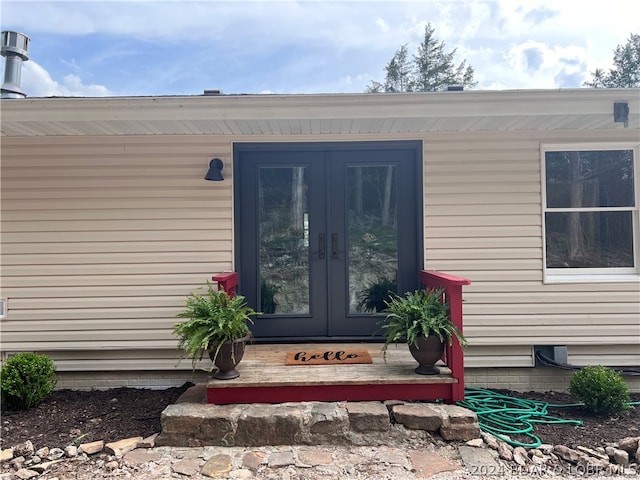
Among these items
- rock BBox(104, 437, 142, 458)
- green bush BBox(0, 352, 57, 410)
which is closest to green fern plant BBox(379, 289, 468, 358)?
rock BBox(104, 437, 142, 458)

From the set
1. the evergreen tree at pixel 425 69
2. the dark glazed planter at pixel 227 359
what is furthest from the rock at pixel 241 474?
the evergreen tree at pixel 425 69

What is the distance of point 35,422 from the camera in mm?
2996

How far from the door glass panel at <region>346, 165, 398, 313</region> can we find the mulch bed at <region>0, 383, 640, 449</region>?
1499mm

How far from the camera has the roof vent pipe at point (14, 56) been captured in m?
3.87

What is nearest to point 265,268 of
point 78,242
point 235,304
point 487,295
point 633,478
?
point 235,304

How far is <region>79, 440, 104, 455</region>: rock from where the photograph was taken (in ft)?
8.41

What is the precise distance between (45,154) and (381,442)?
3720 mm

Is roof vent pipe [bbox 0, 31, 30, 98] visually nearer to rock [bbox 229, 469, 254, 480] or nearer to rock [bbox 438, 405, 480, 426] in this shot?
rock [bbox 229, 469, 254, 480]

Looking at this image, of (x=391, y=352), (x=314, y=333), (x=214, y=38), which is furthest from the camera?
(x=214, y=38)

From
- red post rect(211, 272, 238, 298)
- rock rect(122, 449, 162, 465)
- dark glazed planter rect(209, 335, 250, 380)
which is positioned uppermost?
red post rect(211, 272, 238, 298)

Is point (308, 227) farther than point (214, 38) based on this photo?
No

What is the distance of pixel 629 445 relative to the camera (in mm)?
2512

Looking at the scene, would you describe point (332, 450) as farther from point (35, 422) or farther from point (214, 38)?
point (214, 38)

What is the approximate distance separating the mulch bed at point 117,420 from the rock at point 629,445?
0.10 meters
